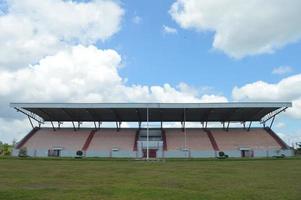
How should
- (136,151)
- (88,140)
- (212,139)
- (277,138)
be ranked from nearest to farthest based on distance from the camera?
(136,151), (212,139), (88,140), (277,138)

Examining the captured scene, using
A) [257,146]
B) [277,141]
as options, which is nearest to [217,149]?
[257,146]

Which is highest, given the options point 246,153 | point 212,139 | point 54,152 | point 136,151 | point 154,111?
point 154,111

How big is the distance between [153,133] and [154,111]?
25.3 ft

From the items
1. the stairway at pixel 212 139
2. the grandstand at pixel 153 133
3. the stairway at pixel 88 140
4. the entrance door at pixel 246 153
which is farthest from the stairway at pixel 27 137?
the entrance door at pixel 246 153

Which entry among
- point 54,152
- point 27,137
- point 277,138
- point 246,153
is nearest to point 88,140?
point 54,152

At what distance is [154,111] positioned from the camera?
68.1 metres

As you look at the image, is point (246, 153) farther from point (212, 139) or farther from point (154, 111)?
point (154, 111)

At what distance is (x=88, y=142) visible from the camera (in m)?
70.6

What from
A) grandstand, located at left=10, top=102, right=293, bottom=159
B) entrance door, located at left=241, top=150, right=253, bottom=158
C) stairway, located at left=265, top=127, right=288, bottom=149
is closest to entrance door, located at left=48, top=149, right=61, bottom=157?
grandstand, located at left=10, top=102, right=293, bottom=159

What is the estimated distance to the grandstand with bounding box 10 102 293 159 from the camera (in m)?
64.7

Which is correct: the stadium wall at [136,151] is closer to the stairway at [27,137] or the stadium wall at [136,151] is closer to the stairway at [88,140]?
the stairway at [88,140]

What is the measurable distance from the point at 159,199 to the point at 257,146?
5792 cm

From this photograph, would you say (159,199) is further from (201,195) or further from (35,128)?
(35,128)

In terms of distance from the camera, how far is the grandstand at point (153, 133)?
64.7 m
